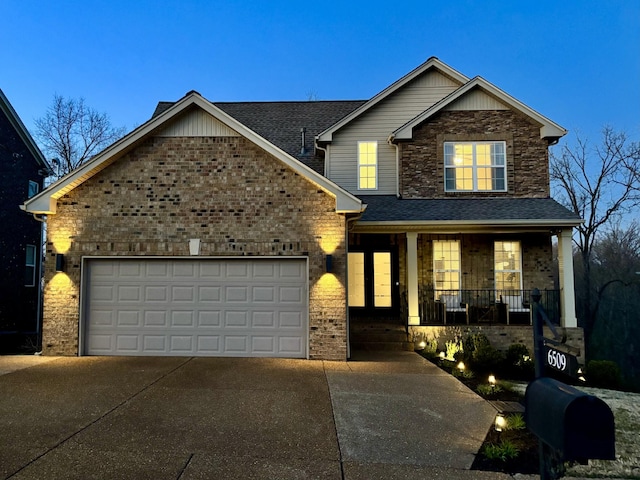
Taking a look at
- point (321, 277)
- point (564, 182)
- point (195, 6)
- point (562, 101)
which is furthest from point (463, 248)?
point (562, 101)

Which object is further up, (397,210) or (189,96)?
(189,96)

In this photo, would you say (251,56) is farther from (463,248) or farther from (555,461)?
Answer: (555,461)

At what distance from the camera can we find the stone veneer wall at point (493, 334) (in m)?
10.9

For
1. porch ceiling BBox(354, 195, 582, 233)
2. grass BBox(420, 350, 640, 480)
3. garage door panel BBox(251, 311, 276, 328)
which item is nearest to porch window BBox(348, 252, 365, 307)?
porch ceiling BBox(354, 195, 582, 233)

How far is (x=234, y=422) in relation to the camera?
16.8 ft

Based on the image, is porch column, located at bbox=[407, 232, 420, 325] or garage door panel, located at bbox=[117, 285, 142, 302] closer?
garage door panel, located at bbox=[117, 285, 142, 302]

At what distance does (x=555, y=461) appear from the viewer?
2.68 m

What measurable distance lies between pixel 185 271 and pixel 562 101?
156 m

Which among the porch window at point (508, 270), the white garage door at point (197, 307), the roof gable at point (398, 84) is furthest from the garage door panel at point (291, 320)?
the porch window at point (508, 270)

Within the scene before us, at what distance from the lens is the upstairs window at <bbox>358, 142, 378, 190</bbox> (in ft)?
42.7

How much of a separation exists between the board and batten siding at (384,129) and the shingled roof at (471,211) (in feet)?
2.76

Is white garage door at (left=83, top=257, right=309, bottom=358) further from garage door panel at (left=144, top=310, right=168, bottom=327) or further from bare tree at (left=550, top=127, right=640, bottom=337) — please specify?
bare tree at (left=550, top=127, right=640, bottom=337)

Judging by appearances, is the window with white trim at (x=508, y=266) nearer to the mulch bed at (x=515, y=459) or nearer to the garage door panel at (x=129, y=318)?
the mulch bed at (x=515, y=459)

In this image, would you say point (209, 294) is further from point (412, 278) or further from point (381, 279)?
point (381, 279)
